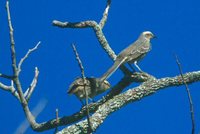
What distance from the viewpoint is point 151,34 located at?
10.2 m

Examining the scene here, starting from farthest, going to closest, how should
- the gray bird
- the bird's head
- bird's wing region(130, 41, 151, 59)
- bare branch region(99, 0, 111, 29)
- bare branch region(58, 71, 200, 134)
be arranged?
the bird's head, bird's wing region(130, 41, 151, 59), the gray bird, bare branch region(99, 0, 111, 29), bare branch region(58, 71, 200, 134)

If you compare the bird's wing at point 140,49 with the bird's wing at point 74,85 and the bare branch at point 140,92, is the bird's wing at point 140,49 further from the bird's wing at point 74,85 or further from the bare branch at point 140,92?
the bare branch at point 140,92

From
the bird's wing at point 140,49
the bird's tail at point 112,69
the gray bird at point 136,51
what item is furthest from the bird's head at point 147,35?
the bird's tail at point 112,69

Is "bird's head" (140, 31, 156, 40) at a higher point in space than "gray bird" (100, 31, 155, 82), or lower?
higher

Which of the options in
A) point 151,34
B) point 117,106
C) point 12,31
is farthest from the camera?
point 151,34

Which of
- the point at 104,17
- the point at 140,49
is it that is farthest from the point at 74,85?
the point at 140,49

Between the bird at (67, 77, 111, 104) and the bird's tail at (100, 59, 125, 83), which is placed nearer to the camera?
the bird's tail at (100, 59, 125, 83)

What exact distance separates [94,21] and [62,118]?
1.16m

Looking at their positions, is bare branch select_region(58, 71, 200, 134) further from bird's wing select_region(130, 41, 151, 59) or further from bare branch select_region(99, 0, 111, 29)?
bird's wing select_region(130, 41, 151, 59)

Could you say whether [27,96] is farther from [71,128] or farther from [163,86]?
[163,86]

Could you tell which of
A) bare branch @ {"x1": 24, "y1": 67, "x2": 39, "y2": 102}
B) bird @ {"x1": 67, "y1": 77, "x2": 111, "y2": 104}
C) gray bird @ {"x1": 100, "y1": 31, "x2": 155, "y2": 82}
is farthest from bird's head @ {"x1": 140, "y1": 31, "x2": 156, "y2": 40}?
bare branch @ {"x1": 24, "y1": 67, "x2": 39, "y2": 102}

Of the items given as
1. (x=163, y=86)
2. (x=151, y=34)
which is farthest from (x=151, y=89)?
(x=151, y=34)

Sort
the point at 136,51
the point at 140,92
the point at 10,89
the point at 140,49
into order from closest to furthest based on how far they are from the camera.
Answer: the point at 140,92 → the point at 10,89 → the point at 136,51 → the point at 140,49

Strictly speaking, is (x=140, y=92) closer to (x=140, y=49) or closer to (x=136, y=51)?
(x=136, y=51)
